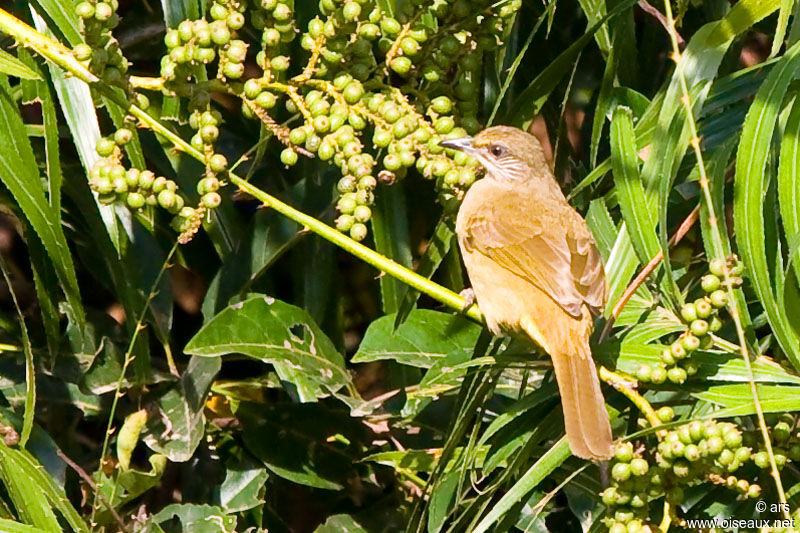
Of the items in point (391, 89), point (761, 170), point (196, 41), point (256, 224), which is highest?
point (196, 41)

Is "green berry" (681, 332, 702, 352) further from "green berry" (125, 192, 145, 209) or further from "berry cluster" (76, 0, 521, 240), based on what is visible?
"green berry" (125, 192, 145, 209)

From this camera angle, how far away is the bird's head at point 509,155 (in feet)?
10.6

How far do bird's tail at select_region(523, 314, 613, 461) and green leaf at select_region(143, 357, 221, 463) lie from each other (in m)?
0.92

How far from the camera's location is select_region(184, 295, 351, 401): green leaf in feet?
9.47

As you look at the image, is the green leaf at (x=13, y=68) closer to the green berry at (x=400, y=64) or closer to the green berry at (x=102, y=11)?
the green berry at (x=102, y=11)

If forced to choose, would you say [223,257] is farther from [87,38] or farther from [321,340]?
[87,38]

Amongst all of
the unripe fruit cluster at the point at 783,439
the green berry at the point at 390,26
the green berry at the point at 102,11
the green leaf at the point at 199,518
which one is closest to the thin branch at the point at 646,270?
the unripe fruit cluster at the point at 783,439

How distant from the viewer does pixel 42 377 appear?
326cm

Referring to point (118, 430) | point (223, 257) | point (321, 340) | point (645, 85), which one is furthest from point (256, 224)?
point (645, 85)

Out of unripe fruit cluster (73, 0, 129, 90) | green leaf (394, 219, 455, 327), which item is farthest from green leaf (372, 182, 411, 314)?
unripe fruit cluster (73, 0, 129, 90)

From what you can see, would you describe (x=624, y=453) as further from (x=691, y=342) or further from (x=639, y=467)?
(x=691, y=342)

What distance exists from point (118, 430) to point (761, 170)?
182 centimetres

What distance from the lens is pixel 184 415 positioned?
314 cm

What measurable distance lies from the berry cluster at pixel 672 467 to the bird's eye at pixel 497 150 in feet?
3.90
